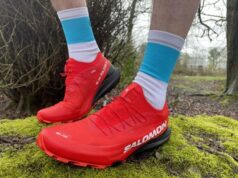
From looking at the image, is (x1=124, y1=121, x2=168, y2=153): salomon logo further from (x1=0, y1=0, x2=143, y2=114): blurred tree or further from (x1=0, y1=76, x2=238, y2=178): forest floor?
(x1=0, y1=0, x2=143, y2=114): blurred tree

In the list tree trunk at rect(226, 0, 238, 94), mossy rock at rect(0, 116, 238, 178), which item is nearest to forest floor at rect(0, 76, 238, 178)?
mossy rock at rect(0, 116, 238, 178)

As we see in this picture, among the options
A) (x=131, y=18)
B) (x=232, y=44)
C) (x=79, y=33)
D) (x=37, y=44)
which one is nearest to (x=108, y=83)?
(x=79, y=33)

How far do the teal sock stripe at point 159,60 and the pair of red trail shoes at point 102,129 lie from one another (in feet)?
0.26

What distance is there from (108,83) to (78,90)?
16 centimetres

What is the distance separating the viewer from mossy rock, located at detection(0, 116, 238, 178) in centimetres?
132

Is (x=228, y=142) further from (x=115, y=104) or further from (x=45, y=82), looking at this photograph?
(x=45, y=82)

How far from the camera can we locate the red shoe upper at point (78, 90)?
1560 mm

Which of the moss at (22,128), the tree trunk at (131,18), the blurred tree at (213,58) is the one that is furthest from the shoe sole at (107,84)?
the blurred tree at (213,58)

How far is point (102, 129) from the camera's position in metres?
1.27

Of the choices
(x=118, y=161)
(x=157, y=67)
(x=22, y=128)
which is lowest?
(x=22, y=128)

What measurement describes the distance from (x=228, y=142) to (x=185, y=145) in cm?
30

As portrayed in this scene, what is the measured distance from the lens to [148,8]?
4820 millimetres

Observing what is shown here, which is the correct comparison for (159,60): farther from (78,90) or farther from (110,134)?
(78,90)

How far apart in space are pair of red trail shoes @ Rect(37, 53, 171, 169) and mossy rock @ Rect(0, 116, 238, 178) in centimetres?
7
